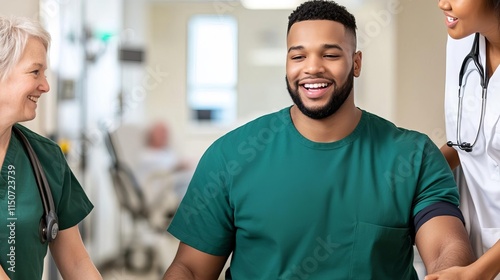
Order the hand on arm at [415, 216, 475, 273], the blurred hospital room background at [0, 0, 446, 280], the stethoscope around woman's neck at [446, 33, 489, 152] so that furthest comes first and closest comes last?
the blurred hospital room background at [0, 0, 446, 280] < the stethoscope around woman's neck at [446, 33, 489, 152] < the hand on arm at [415, 216, 475, 273]

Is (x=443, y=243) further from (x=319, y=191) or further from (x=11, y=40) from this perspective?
(x=11, y=40)

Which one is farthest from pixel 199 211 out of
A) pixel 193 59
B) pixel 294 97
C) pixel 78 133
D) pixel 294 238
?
pixel 193 59

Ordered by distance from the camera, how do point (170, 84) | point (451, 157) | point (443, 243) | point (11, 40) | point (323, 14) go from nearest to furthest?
point (11, 40) < point (443, 243) < point (323, 14) < point (451, 157) < point (170, 84)

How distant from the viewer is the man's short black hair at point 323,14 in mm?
1585

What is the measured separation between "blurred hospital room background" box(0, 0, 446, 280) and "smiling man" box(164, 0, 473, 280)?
8.26ft

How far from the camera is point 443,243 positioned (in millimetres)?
1479

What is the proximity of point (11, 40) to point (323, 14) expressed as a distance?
643 mm

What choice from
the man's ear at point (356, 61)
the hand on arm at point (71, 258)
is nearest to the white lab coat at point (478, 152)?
the man's ear at point (356, 61)

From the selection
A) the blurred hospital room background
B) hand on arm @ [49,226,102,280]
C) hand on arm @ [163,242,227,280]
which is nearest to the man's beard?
hand on arm @ [163,242,227,280]

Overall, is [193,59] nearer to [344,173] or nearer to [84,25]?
[84,25]

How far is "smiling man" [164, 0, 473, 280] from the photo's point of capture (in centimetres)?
154

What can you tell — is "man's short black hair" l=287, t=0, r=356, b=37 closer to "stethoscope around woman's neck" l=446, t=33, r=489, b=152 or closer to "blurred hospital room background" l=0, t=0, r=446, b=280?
"stethoscope around woman's neck" l=446, t=33, r=489, b=152

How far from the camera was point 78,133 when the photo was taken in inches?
165

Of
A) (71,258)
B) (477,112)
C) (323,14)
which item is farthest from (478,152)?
(71,258)
